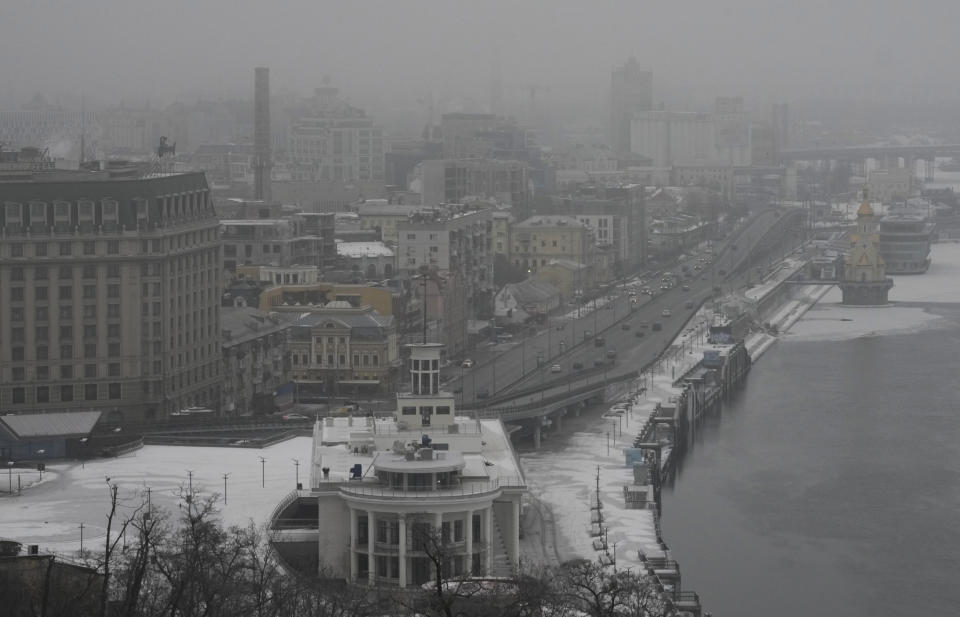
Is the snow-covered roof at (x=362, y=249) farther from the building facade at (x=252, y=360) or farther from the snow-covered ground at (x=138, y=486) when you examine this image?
the snow-covered ground at (x=138, y=486)

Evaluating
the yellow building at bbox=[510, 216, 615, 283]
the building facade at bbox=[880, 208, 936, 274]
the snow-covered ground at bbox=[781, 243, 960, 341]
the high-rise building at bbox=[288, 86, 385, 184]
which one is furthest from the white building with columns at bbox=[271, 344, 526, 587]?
the high-rise building at bbox=[288, 86, 385, 184]

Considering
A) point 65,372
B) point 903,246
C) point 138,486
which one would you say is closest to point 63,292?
point 65,372

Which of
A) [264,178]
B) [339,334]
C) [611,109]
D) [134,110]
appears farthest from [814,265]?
[611,109]

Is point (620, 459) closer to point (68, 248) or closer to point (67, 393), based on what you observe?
point (67, 393)

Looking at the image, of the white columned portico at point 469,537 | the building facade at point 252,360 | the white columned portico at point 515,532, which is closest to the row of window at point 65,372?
the building facade at point 252,360

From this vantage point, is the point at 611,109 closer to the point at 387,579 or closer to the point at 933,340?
the point at 933,340
